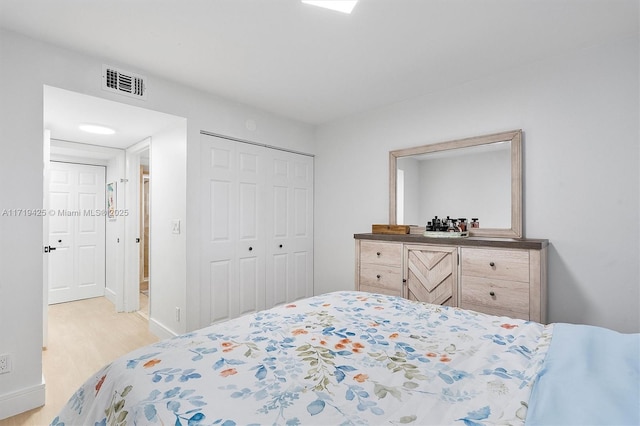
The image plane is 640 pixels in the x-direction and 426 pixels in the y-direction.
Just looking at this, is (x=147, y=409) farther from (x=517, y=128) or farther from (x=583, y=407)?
(x=517, y=128)

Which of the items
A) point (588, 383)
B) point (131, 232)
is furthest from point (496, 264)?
point (131, 232)

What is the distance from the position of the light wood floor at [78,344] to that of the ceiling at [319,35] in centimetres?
251

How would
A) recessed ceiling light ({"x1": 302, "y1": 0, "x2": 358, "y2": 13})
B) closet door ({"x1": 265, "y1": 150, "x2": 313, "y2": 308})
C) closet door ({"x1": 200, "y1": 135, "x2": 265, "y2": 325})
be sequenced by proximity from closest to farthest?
recessed ceiling light ({"x1": 302, "y1": 0, "x2": 358, "y2": 13}), closet door ({"x1": 200, "y1": 135, "x2": 265, "y2": 325}), closet door ({"x1": 265, "y1": 150, "x2": 313, "y2": 308})

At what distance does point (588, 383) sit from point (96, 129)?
405 cm

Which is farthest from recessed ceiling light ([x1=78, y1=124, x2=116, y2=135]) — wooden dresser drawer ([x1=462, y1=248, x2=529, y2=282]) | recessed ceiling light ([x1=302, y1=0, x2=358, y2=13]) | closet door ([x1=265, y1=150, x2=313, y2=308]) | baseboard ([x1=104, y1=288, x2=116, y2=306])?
wooden dresser drawer ([x1=462, y1=248, x2=529, y2=282])

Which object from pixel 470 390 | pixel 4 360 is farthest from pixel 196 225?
pixel 470 390

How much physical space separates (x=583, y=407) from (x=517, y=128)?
2406 millimetres

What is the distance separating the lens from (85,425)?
0.98m

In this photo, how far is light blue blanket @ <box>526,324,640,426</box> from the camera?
745 millimetres

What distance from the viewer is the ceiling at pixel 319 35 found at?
1869 mm

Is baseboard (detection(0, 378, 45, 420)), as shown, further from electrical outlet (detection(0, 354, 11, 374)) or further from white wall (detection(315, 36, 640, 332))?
white wall (detection(315, 36, 640, 332))

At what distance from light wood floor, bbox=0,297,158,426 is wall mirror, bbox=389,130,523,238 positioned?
9.95 feet

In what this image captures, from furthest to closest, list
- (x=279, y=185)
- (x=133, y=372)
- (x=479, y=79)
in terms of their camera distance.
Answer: (x=279, y=185), (x=479, y=79), (x=133, y=372)

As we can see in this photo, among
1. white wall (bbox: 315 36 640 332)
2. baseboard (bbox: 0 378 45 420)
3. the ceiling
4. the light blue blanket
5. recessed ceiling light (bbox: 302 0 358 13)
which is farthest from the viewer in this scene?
white wall (bbox: 315 36 640 332)
